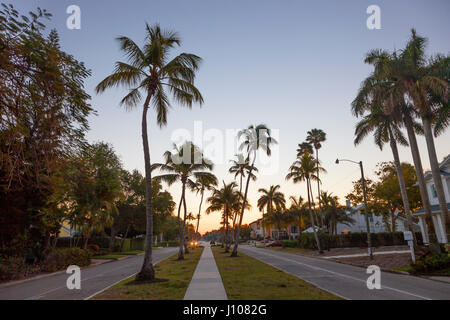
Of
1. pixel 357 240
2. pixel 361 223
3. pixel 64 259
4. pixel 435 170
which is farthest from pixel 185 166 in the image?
pixel 361 223

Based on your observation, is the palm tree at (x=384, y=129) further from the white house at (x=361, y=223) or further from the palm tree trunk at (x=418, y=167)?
the white house at (x=361, y=223)

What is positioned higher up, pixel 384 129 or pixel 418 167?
pixel 384 129

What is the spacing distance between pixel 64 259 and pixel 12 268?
623cm

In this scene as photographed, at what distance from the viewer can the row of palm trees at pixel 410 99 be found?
17.0m

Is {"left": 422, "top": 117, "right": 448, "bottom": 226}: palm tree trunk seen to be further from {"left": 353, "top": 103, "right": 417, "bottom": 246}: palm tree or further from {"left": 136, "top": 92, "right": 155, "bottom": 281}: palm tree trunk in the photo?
{"left": 136, "top": 92, "right": 155, "bottom": 281}: palm tree trunk

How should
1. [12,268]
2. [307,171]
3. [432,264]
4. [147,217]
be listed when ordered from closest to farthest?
[147,217], [432,264], [12,268], [307,171]

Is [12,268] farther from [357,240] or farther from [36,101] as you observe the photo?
[357,240]

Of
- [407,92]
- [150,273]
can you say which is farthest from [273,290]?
[407,92]

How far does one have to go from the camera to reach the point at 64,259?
916 inches

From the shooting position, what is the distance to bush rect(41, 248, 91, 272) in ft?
71.1

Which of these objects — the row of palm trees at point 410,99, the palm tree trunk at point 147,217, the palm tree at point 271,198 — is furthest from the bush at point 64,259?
the palm tree at point 271,198

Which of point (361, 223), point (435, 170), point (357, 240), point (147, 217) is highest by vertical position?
point (435, 170)
